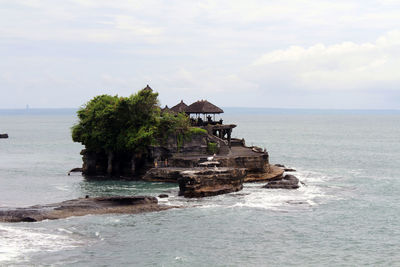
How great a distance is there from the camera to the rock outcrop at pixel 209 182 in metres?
54.5

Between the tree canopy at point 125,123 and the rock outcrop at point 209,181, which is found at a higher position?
the tree canopy at point 125,123

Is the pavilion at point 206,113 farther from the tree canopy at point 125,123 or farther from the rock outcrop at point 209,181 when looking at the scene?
the rock outcrop at point 209,181

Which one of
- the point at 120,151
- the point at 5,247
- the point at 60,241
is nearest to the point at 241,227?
the point at 60,241

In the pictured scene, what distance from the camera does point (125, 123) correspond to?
72438mm

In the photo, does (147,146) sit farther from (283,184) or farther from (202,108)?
(283,184)

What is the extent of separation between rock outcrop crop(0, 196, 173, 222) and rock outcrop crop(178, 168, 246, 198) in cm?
497

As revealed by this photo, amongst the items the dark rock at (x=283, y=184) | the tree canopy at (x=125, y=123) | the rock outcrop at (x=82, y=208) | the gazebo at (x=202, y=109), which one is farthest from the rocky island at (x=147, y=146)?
the rock outcrop at (x=82, y=208)

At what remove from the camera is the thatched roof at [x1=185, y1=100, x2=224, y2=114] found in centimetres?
7806

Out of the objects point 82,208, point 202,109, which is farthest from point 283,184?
point 82,208

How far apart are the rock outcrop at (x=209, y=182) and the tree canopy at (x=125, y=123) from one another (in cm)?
1506

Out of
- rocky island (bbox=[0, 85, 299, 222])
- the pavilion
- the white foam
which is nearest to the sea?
the white foam

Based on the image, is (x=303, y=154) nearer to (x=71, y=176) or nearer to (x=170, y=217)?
(x=71, y=176)

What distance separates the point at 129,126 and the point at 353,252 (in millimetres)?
41096

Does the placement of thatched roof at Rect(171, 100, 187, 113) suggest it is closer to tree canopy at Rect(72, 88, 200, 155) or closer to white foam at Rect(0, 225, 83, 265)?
tree canopy at Rect(72, 88, 200, 155)
